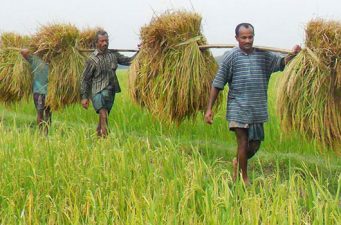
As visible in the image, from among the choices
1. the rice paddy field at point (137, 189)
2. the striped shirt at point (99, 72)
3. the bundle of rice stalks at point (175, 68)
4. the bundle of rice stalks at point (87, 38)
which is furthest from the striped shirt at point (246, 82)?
the bundle of rice stalks at point (87, 38)

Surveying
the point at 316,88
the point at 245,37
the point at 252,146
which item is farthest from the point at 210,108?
the point at 316,88

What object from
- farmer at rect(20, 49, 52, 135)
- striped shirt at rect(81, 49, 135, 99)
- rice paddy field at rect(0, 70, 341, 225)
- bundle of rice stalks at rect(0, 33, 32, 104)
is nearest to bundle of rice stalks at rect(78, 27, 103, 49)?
farmer at rect(20, 49, 52, 135)

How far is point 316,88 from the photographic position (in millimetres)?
4660

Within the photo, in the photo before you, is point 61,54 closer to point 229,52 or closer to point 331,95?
point 229,52

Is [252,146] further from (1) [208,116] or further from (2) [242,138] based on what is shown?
(1) [208,116]

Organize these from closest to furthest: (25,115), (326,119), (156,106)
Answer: (326,119) < (156,106) < (25,115)

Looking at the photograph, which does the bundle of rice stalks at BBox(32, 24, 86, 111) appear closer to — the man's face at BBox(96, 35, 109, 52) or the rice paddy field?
the man's face at BBox(96, 35, 109, 52)

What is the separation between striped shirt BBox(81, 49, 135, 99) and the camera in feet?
21.0

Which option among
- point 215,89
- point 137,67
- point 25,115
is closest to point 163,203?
point 215,89

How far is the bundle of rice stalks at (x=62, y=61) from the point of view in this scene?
23.7 ft

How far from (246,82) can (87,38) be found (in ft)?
9.96

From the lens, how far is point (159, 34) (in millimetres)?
5957

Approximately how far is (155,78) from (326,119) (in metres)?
1.90

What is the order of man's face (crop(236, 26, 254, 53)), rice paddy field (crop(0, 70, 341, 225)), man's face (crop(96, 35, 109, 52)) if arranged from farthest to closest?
1. man's face (crop(96, 35, 109, 52))
2. man's face (crop(236, 26, 254, 53))
3. rice paddy field (crop(0, 70, 341, 225))
